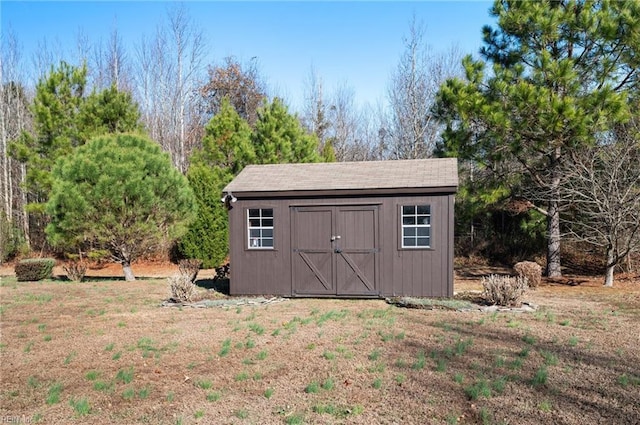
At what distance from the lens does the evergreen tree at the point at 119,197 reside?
39.4ft

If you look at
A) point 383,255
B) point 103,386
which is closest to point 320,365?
point 103,386

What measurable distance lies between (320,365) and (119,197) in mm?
9059

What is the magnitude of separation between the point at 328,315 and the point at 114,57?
872 inches

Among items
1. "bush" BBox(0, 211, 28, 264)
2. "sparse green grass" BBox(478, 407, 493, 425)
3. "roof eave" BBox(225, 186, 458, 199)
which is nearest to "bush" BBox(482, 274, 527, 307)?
"roof eave" BBox(225, 186, 458, 199)

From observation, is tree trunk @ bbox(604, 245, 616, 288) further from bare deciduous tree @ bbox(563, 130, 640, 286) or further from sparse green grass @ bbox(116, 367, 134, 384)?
sparse green grass @ bbox(116, 367, 134, 384)

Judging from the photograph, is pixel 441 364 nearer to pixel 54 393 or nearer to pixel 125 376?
pixel 125 376

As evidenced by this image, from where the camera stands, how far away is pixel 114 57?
24.3 meters

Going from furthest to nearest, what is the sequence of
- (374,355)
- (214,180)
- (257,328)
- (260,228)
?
(214,180) → (260,228) → (257,328) → (374,355)

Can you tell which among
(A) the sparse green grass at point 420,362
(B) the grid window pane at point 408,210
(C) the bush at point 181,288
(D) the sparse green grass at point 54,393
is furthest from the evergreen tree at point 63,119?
(A) the sparse green grass at point 420,362

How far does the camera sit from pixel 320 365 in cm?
502

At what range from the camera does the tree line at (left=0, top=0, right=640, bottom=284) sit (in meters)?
10.7

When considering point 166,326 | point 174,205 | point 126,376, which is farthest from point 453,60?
point 126,376

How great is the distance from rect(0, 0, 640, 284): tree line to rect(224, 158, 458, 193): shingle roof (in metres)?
2.45

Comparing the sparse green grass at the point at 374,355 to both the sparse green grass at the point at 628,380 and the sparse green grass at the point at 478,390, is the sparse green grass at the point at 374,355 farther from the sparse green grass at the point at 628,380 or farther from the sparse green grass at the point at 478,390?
the sparse green grass at the point at 628,380
